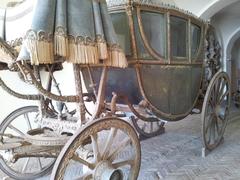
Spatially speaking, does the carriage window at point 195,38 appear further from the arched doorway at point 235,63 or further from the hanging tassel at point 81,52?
the arched doorway at point 235,63

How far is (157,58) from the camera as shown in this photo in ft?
9.29

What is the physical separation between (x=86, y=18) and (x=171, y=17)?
1317mm

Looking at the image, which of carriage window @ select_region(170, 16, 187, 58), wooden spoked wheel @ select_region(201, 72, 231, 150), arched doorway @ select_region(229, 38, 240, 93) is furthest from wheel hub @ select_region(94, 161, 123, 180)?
arched doorway @ select_region(229, 38, 240, 93)

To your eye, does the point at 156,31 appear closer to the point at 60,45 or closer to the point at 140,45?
the point at 140,45

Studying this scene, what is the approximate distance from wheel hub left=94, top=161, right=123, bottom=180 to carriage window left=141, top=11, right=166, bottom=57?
130 cm

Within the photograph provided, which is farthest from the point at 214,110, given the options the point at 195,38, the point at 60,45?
the point at 60,45

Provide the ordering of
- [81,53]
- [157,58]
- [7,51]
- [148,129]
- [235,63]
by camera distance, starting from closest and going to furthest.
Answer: [81,53], [7,51], [157,58], [148,129], [235,63]

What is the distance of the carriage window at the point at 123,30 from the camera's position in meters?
2.63

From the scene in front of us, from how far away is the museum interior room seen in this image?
73.2 inches

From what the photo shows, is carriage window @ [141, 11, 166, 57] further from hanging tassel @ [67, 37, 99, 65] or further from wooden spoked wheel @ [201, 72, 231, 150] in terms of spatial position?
hanging tassel @ [67, 37, 99, 65]

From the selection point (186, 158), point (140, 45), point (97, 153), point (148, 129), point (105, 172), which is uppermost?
point (140, 45)

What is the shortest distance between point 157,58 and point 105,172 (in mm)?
1285

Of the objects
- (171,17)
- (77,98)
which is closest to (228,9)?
(171,17)

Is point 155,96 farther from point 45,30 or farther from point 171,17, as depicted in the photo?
point 45,30
